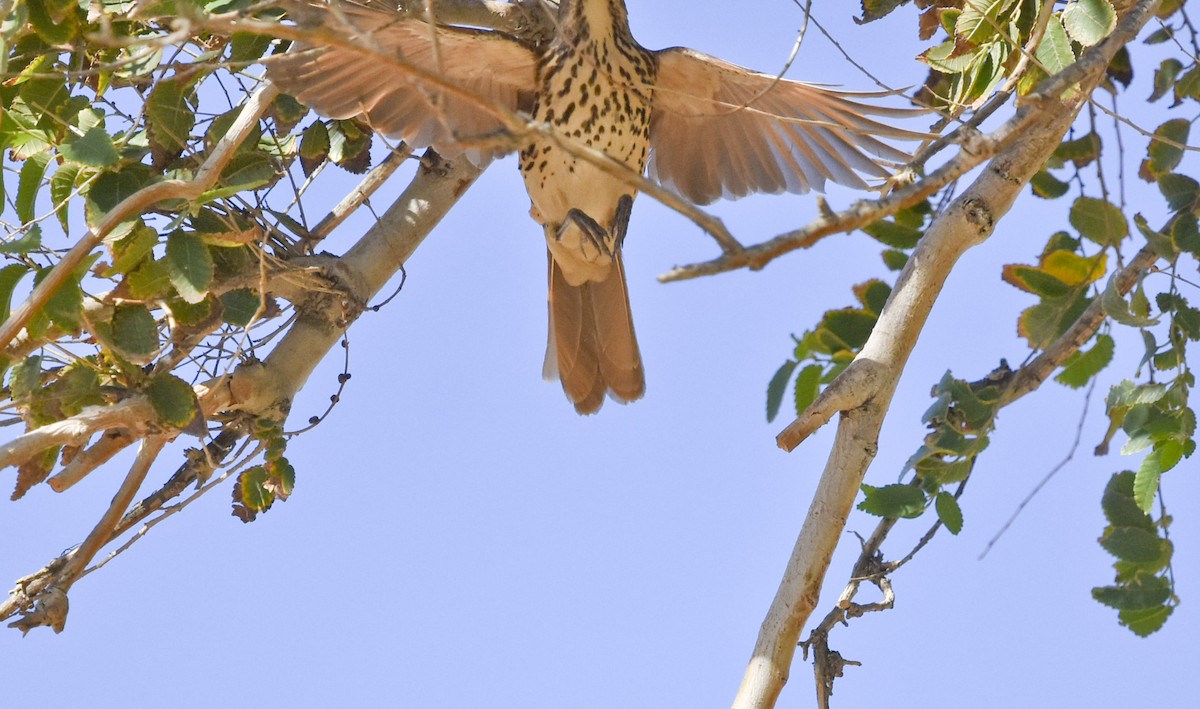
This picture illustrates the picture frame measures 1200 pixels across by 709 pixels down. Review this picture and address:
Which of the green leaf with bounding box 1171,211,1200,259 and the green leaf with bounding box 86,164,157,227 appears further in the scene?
the green leaf with bounding box 86,164,157,227

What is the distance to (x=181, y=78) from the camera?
252cm

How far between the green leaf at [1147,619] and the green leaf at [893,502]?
497 mm

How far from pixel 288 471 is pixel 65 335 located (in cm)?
65

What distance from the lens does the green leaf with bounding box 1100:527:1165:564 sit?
8.00ft

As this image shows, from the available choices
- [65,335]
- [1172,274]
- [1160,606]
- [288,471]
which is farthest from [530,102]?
[1160,606]

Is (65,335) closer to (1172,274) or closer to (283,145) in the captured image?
(283,145)

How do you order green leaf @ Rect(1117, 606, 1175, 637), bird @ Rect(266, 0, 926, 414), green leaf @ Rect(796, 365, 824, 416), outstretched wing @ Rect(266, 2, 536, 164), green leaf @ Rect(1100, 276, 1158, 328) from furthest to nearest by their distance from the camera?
1. bird @ Rect(266, 0, 926, 414)
2. outstretched wing @ Rect(266, 2, 536, 164)
3. green leaf @ Rect(796, 365, 824, 416)
4. green leaf @ Rect(1117, 606, 1175, 637)
5. green leaf @ Rect(1100, 276, 1158, 328)

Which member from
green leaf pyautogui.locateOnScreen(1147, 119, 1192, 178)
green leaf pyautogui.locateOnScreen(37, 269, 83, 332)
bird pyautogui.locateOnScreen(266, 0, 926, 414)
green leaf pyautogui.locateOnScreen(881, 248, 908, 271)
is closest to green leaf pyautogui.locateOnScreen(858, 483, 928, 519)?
green leaf pyautogui.locateOnScreen(881, 248, 908, 271)

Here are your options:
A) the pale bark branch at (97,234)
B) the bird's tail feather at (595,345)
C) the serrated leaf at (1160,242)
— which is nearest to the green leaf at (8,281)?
the pale bark branch at (97,234)

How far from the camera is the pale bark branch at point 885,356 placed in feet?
7.66

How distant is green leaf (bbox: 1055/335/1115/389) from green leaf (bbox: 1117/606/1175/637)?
0.54 m

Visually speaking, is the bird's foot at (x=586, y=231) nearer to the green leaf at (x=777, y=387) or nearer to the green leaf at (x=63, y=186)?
the green leaf at (x=777, y=387)

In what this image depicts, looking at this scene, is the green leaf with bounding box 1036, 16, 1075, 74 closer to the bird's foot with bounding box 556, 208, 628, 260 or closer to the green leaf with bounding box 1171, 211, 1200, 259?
the green leaf with bounding box 1171, 211, 1200, 259

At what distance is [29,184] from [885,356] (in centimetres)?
174
